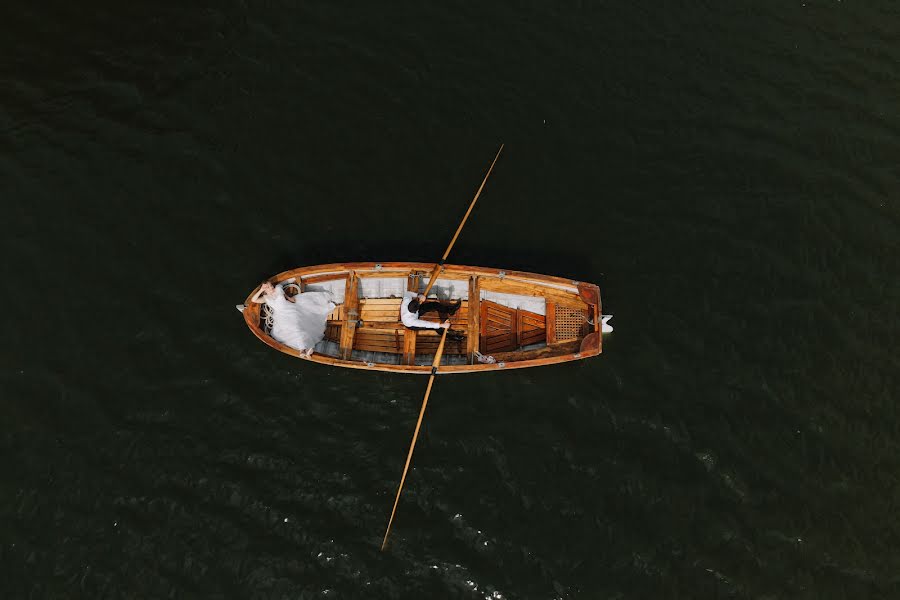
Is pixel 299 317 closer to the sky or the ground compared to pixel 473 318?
closer to the ground

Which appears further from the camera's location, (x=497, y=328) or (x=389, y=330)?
(x=497, y=328)

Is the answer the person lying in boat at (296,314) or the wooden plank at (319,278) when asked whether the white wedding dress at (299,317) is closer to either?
the person lying in boat at (296,314)

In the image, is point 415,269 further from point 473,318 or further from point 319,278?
point 319,278

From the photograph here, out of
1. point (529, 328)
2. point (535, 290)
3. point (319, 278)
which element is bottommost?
point (529, 328)

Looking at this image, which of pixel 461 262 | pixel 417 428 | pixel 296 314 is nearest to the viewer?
pixel 417 428

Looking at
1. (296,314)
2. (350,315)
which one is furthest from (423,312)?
(296,314)

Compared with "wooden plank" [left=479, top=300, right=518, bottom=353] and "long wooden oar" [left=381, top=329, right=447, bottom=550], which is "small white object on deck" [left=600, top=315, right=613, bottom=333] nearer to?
"wooden plank" [left=479, top=300, right=518, bottom=353]

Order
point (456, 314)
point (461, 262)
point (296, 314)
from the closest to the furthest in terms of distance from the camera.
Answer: point (296, 314) < point (456, 314) < point (461, 262)
